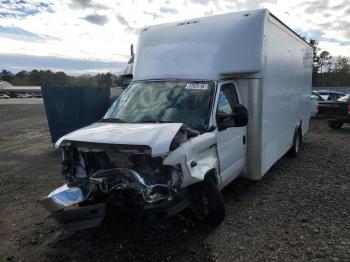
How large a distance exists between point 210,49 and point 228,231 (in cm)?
278

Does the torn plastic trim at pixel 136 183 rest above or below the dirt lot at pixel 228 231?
above

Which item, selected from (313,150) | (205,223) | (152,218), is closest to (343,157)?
(313,150)

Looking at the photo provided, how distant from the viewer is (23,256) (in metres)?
4.61

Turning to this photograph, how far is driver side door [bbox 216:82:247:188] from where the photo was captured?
552cm

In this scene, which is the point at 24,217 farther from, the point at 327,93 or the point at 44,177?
the point at 327,93

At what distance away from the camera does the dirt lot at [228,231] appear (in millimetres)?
4547

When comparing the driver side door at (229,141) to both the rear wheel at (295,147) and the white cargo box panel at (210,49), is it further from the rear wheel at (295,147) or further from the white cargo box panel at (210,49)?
the rear wheel at (295,147)

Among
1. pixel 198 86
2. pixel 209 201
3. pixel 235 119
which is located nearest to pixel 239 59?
pixel 198 86

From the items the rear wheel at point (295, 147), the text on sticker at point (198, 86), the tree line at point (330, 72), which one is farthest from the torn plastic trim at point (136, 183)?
the tree line at point (330, 72)

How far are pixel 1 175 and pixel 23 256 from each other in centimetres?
478

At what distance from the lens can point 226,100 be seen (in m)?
5.85

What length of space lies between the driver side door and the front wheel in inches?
25.1

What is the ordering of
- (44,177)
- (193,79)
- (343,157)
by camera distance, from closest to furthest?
(193,79), (44,177), (343,157)

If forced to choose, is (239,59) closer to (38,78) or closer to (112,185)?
(112,185)
